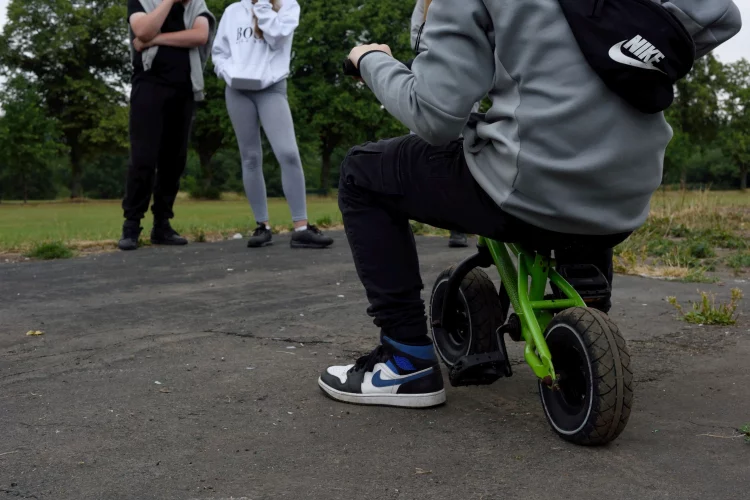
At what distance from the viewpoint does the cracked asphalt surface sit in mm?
2002

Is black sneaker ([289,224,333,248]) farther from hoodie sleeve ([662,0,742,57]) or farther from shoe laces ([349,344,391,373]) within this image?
hoodie sleeve ([662,0,742,57])

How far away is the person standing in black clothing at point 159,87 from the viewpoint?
6.90 meters

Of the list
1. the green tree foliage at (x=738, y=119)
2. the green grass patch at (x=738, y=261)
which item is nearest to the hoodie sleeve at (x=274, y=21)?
the green grass patch at (x=738, y=261)

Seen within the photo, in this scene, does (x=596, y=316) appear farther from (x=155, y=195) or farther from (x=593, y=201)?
(x=155, y=195)

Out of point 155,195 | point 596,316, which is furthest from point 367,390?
point 155,195

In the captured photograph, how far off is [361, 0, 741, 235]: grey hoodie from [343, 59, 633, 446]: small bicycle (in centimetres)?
26

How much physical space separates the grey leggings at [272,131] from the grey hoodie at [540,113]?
180 inches

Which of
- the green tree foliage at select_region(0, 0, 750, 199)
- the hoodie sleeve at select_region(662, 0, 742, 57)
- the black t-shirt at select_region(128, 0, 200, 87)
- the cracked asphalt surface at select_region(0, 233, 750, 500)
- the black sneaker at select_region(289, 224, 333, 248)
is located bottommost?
the cracked asphalt surface at select_region(0, 233, 750, 500)

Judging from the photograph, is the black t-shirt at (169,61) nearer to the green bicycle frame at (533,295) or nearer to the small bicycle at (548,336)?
the small bicycle at (548,336)

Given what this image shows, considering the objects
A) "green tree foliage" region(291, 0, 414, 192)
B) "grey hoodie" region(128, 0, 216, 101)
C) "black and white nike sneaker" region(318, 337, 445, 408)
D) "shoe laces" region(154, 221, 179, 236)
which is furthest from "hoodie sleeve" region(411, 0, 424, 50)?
"green tree foliage" region(291, 0, 414, 192)

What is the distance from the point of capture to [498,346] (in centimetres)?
268

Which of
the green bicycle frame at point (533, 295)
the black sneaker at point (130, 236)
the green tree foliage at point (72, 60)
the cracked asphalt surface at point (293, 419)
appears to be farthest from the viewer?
the green tree foliage at point (72, 60)

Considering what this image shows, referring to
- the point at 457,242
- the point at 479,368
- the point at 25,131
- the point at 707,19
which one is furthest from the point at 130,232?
the point at 25,131

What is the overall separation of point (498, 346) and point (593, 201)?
646mm
